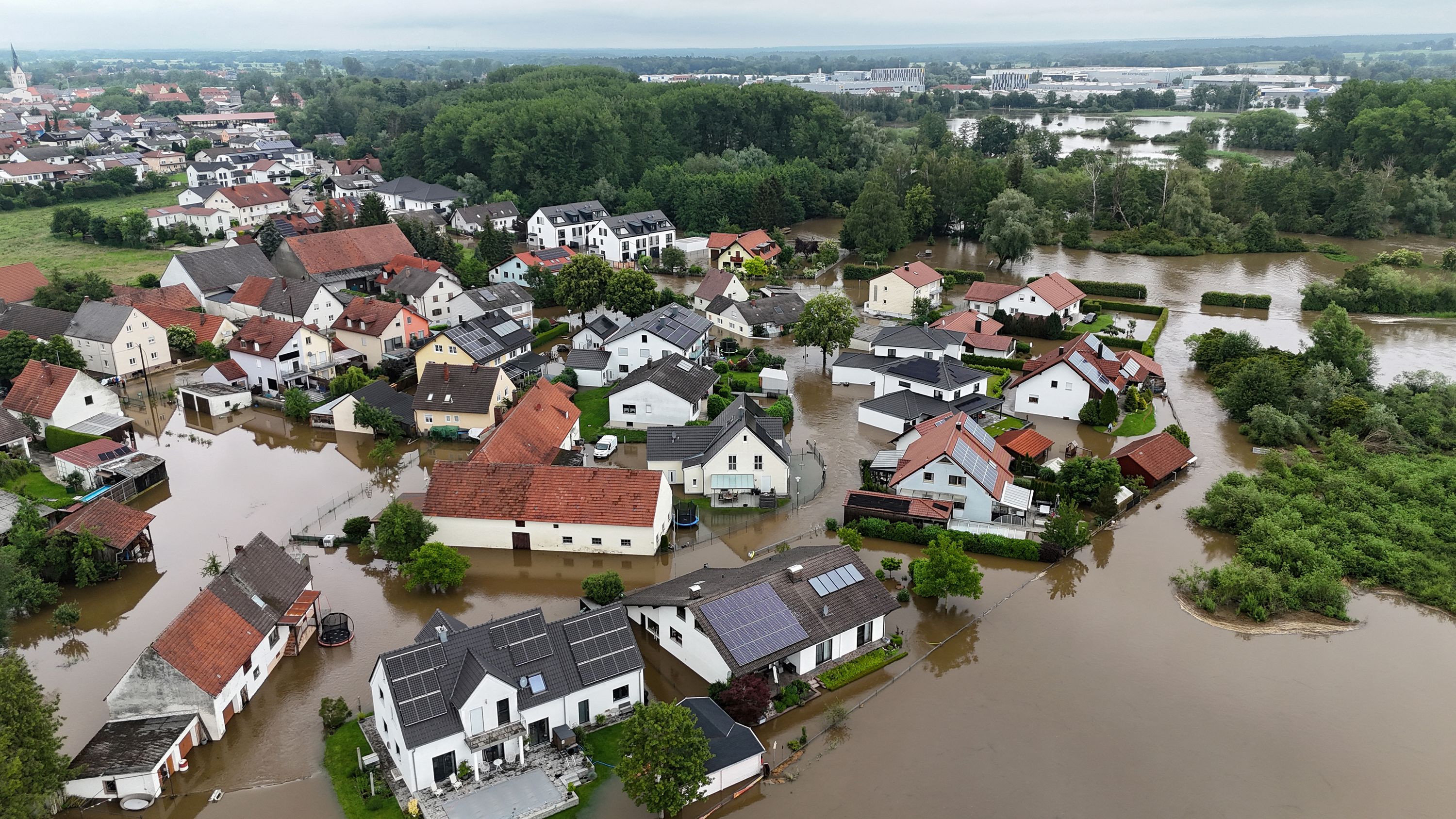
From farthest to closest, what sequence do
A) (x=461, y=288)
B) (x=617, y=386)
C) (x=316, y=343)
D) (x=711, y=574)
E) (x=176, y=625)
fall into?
(x=461, y=288)
(x=316, y=343)
(x=617, y=386)
(x=711, y=574)
(x=176, y=625)

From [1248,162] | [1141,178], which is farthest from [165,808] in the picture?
[1248,162]

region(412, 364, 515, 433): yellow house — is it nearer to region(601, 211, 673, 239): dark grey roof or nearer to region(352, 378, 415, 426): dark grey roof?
region(352, 378, 415, 426): dark grey roof

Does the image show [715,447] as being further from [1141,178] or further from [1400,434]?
[1141,178]

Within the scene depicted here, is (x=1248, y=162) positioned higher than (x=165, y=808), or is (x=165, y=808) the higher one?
(x=1248, y=162)

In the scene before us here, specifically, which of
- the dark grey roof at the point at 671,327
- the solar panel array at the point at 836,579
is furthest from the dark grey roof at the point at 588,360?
the solar panel array at the point at 836,579

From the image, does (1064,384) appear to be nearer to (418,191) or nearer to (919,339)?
(919,339)

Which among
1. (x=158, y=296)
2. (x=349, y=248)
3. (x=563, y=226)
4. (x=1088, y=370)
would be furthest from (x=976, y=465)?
(x=563, y=226)

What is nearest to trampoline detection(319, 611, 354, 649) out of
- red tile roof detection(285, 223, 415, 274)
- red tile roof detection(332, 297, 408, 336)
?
red tile roof detection(332, 297, 408, 336)
